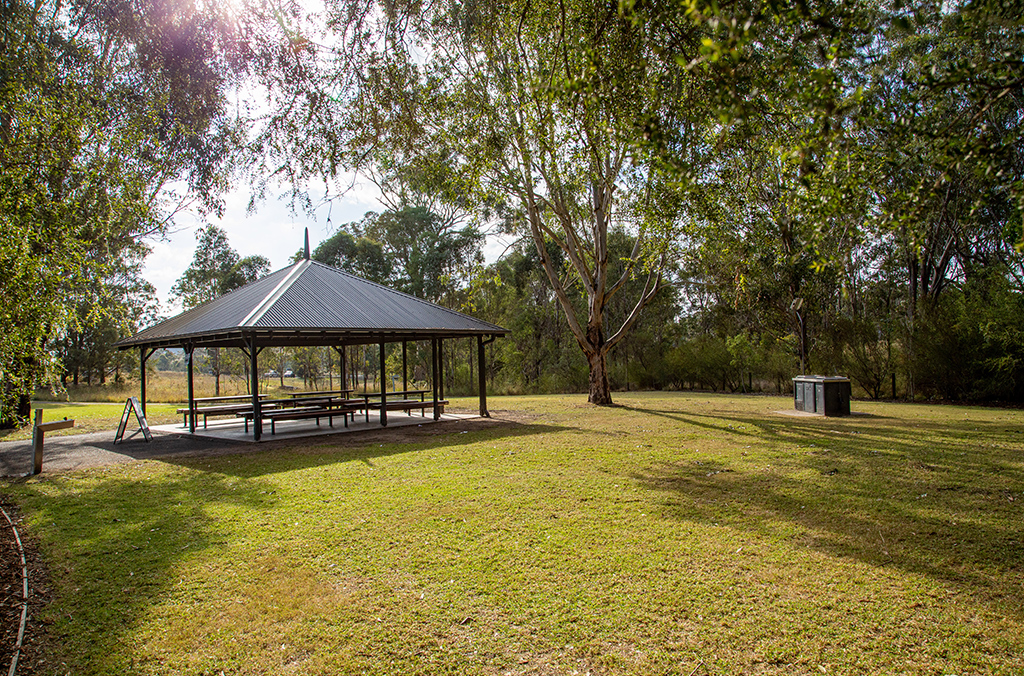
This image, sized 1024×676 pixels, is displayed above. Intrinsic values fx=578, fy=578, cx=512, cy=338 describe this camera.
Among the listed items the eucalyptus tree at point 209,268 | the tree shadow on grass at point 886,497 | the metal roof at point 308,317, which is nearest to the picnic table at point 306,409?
the metal roof at point 308,317

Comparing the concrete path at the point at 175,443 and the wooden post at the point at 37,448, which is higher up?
the wooden post at the point at 37,448

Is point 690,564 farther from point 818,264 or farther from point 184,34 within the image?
point 184,34

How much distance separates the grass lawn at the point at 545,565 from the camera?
2.95 m

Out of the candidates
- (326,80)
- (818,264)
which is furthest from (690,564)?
(326,80)

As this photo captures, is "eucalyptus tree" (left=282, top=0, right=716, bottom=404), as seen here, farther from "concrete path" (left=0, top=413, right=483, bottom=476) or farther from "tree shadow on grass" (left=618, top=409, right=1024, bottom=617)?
"concrete path" (left=0, top=413, right=483, bottom=476)

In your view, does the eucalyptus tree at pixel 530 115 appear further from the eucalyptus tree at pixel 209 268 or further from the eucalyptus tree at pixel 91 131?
the eucalyptus tree at pixel 209 268

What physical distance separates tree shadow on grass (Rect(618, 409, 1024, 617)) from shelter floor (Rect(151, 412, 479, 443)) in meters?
7.29

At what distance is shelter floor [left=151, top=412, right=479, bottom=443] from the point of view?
38.7 feet

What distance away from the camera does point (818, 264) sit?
443 cm

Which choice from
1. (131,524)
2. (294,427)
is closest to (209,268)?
(294,427)

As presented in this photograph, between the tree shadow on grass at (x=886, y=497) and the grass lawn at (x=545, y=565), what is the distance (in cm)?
3

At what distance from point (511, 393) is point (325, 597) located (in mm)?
22171

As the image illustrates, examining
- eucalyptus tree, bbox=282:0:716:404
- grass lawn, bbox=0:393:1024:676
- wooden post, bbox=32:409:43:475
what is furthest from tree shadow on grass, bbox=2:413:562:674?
eucalyptus tree, bbox=282:0:716:404

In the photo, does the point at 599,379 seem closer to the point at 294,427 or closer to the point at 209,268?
the point at 294,427
